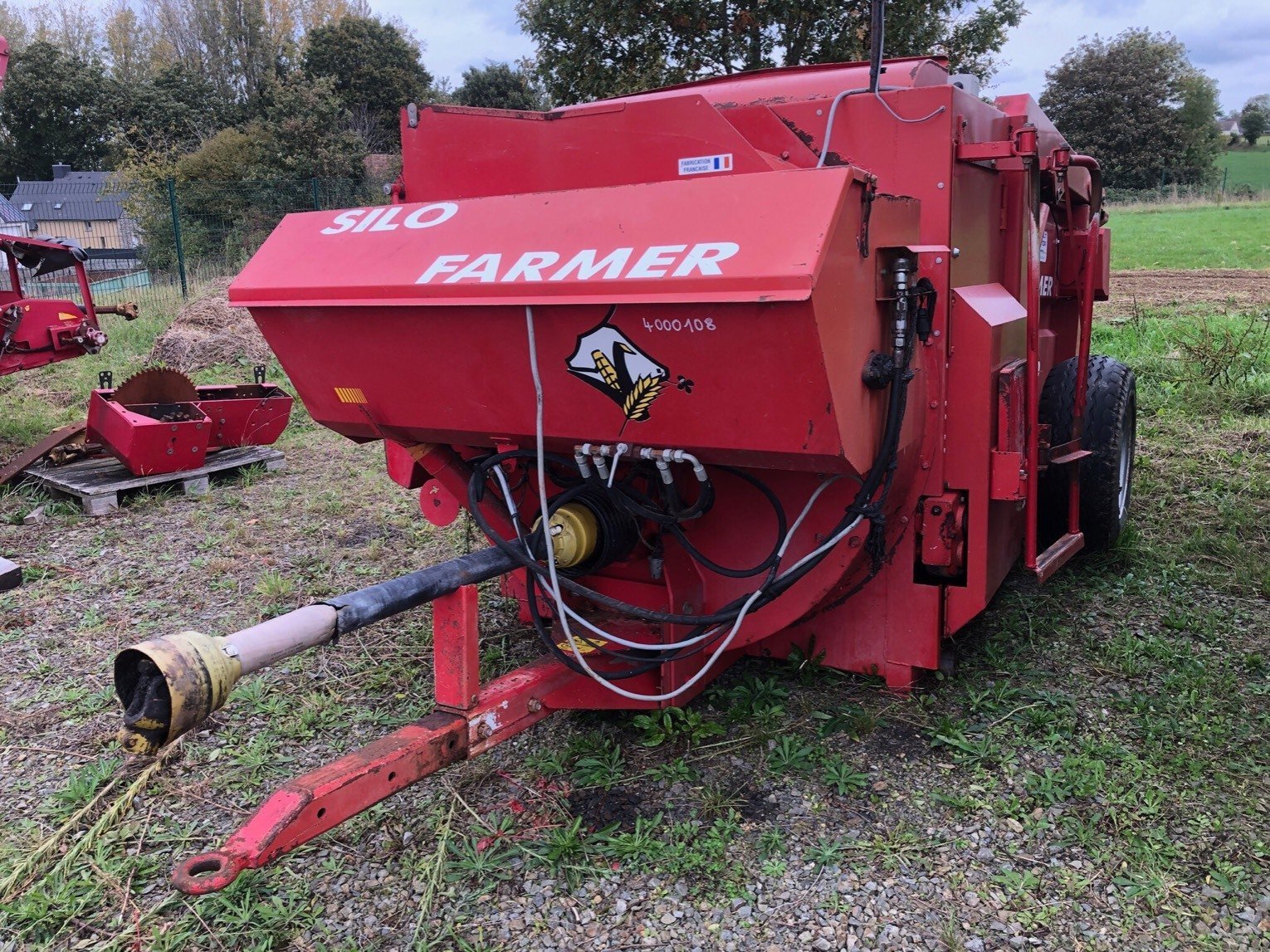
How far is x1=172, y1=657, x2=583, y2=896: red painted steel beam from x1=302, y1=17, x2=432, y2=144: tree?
29502 millimetres

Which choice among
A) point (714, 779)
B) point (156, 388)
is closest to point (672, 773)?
point (714, 779)

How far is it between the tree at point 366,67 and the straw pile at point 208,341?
2049cm

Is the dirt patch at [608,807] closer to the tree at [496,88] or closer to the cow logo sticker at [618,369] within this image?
the cow logo sticker at [618,369]

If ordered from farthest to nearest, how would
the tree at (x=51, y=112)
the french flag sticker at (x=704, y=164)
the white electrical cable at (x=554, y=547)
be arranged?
1. the tree at (x=51, y=112)
2. the french flag sticker at (x=704, y=164)
3. the white electrical cable at (x=554, y=547)

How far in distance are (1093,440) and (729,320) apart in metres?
2.44

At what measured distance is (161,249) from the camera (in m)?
14.2

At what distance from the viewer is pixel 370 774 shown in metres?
2.23

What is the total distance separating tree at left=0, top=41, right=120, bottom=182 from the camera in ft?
109

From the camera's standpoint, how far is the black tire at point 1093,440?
3.74 meters

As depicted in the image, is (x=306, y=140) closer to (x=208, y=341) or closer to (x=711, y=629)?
(x=208, y=341)

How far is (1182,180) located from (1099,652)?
3568cm

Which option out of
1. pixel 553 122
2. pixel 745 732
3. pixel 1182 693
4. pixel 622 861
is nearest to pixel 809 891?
pixel 622 861

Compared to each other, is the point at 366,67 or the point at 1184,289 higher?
the point at 366,67

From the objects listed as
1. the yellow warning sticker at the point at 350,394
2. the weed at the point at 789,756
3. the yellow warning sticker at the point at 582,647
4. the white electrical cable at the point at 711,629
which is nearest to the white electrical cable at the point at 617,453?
the white electrical cable at the point at 711,629
